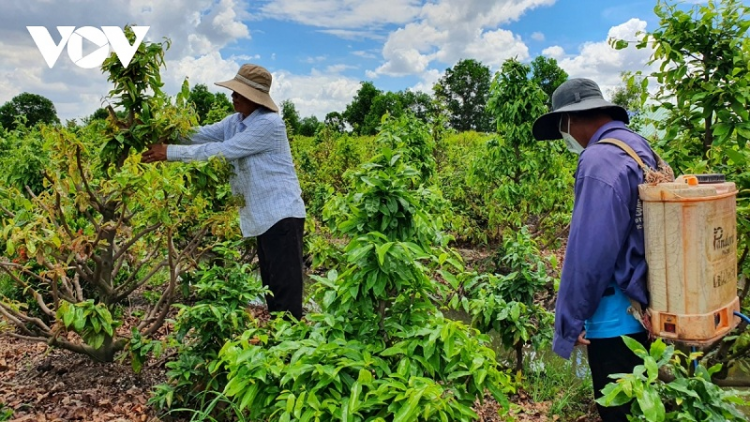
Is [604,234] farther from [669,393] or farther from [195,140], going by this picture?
[195,140]

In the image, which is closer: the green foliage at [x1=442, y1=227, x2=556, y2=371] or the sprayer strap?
the sprayer strap

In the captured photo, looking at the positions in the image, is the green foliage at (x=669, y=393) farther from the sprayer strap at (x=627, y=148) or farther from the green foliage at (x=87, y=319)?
the green foliage at (x=87, y=319)

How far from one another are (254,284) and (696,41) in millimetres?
2748

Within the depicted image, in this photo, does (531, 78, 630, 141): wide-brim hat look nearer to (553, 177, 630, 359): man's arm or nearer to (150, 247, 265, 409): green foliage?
(553, 177, 630, 359): man's arm

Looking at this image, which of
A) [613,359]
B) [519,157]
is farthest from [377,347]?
[519,157]

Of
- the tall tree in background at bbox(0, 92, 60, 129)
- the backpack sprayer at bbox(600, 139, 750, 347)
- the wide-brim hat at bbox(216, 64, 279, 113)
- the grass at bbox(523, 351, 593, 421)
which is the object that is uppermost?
the tall tree in background at bbox(0, 92, 60, 129)

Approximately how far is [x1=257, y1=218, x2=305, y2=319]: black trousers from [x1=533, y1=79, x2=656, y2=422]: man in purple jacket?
2.03 meters

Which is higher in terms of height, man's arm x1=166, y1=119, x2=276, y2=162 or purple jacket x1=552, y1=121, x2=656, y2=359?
man's arm x1=166, y1=119, x2=276, y2=162

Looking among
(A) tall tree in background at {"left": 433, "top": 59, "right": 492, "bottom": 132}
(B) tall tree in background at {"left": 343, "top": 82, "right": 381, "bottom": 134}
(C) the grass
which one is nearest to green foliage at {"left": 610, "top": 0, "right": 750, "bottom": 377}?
(C) the grass

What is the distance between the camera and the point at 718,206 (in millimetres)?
1918

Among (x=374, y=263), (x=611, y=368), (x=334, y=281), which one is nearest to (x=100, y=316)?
(x=334, y=281)

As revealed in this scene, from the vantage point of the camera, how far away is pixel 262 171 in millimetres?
3713

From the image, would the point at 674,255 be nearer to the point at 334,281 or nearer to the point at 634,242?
Result: the point at 634,242

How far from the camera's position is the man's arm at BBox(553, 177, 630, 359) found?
207 cm
